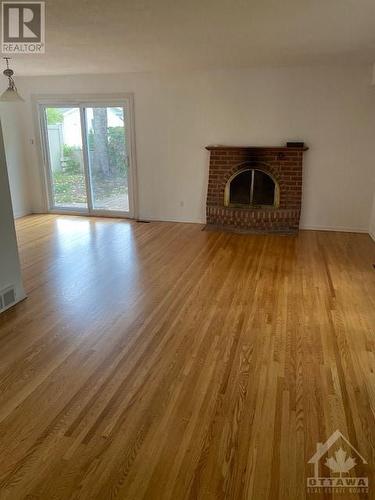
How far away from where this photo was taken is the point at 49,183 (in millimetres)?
6672

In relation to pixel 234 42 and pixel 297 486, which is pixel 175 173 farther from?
pixel 297 486

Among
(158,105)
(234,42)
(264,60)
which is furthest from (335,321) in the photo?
(158,105)

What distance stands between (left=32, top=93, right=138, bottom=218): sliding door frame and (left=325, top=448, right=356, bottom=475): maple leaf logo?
17.3 ft

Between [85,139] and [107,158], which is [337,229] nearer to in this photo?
[107,158]

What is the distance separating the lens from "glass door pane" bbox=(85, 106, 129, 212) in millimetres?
6066

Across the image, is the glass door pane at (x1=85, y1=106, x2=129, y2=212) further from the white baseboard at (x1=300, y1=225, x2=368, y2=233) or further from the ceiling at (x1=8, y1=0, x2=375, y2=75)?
the white baseboard at (x1=300, y1=225, x2=368, y2=233)

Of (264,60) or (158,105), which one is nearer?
(264,60)

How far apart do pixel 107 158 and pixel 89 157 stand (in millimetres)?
346

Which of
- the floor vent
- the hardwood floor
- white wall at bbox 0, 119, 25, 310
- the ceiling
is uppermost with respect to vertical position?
the ceiling

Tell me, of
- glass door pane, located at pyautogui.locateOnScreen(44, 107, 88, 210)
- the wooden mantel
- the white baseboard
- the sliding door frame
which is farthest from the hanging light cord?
the white baseboard

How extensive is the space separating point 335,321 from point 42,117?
599 centimetres

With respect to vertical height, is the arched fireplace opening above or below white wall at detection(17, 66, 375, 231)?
below

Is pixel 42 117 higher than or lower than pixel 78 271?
higher

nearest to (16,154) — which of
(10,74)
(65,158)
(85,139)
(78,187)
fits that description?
(65,158)
